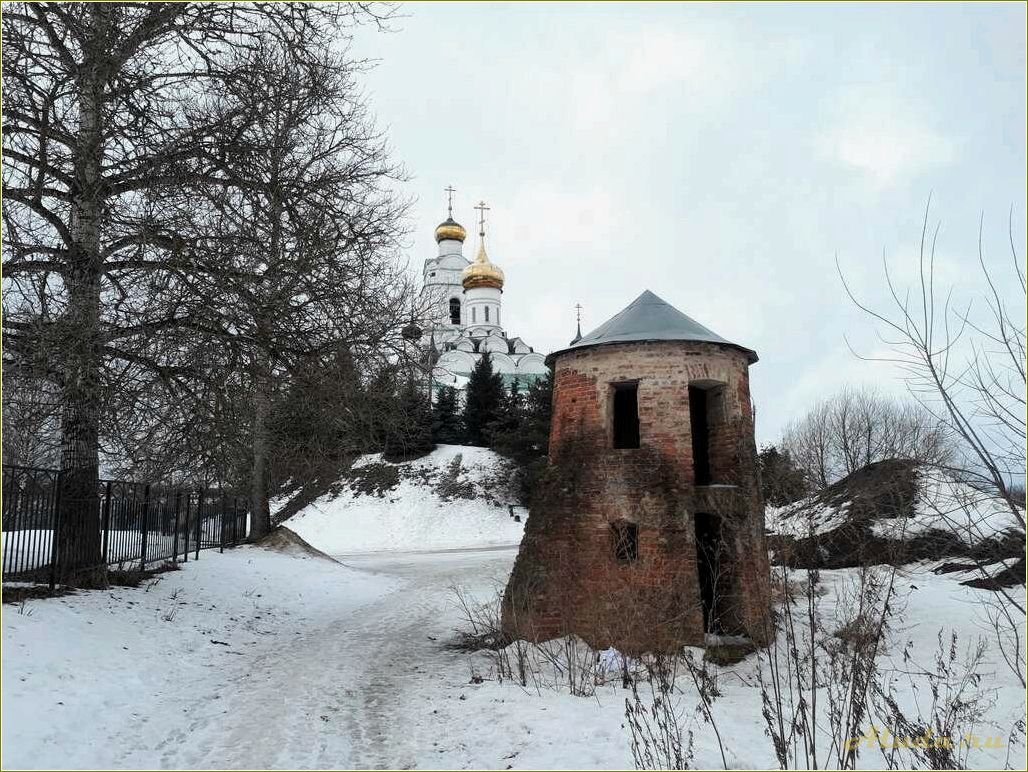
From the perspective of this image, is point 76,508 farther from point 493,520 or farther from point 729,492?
point 493,520

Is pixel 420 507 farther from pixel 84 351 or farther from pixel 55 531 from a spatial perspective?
pixel 84 351

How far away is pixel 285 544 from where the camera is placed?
1941cm

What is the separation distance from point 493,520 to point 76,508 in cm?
2591

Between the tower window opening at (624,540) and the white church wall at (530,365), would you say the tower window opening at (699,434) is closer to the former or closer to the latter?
the tower window opening at (624,540)

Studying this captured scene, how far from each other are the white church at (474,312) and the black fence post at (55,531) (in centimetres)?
4400

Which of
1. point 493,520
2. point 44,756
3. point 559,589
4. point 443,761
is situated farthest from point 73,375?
point 493,520

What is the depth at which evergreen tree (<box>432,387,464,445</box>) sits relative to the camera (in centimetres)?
4269

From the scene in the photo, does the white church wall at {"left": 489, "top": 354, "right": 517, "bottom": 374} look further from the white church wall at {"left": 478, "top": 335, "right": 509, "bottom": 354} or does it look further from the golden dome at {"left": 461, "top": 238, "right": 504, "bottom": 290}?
the golden dome at {"left": 461, "top": 238, "right": 504, "bottom": 290}

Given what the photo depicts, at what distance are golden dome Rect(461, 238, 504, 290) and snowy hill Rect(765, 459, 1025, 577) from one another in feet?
137

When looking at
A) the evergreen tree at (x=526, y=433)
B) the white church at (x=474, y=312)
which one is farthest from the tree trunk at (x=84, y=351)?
the white church at (x=474, y=312)

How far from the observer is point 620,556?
9.99 metres

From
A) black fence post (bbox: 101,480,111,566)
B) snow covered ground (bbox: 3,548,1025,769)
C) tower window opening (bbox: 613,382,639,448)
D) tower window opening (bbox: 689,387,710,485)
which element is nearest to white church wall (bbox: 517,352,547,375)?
tower window opening (bbox: 613,382,639,448)

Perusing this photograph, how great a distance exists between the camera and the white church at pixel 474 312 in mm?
56094

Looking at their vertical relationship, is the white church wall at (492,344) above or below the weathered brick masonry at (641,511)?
above
